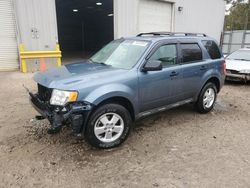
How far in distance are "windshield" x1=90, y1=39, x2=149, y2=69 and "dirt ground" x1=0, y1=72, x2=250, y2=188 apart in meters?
1.33

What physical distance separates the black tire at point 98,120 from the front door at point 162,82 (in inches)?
17.1

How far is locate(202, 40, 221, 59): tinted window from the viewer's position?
17.4 feet

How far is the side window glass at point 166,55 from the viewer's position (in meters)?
4.29

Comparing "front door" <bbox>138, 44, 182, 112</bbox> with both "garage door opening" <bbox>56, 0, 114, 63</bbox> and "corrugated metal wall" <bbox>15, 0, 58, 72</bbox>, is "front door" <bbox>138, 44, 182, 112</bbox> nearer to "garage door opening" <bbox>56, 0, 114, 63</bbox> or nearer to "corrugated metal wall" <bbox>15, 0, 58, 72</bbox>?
"corrugated metal wall" <bbox>15, 0, 58, 72</bbox>

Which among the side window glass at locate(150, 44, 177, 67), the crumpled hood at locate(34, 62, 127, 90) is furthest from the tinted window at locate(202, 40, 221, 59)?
the crumpled hood at locate(34, 62, 127, 90)

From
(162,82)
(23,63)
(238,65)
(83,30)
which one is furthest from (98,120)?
(83,30)

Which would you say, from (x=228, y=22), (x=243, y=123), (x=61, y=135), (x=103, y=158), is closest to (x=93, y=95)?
(x=103, y=158)

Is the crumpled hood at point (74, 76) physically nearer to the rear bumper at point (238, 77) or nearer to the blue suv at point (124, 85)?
the blue suv at point (124, 85)

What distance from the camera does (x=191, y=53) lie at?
4.90 metres

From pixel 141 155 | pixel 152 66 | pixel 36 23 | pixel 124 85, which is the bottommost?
pixel 141 155

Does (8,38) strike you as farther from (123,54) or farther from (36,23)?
(123,54)

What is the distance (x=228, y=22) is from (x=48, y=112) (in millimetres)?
47121

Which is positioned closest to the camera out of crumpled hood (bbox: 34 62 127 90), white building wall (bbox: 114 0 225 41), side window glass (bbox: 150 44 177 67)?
crumpled hood (bbox: 34 62 127 90)

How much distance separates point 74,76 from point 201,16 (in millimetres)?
15065
